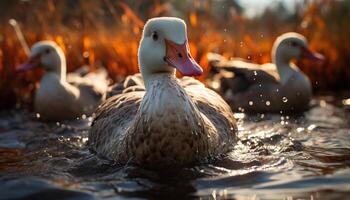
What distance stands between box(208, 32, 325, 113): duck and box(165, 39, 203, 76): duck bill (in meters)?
4.50

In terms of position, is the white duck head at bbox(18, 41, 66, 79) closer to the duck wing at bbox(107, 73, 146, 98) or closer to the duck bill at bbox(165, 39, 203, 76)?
the duck wing at bbox(107, 73, 146, 98)

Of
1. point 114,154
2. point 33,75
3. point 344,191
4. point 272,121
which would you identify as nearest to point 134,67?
point 33,75

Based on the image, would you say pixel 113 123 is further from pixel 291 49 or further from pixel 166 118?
pixel 291 49

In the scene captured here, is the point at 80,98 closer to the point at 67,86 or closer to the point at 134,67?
the point at 67,86

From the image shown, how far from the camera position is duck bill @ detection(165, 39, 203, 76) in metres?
4.58

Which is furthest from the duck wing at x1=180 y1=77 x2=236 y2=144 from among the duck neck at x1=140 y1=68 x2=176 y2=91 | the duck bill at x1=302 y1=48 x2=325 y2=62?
the duck bill at x1=302 y1=48 x2=325 y2=62

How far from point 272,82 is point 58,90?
11.0ft

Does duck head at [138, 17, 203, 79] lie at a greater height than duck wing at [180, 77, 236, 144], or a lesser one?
greater

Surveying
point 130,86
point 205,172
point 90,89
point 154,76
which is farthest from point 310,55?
point 205,172

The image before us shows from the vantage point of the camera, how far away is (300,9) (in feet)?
36.6

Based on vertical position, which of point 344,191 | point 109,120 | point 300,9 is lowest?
point 344,191

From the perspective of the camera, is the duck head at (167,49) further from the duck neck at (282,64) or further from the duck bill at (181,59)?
the duck neck at (282,64)

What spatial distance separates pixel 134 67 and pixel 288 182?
5.58 metres

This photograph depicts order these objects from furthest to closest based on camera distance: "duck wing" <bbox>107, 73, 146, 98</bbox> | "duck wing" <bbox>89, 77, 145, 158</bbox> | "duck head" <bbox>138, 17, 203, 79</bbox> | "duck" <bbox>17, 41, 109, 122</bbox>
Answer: "duck" <bbox>17, 41, 109, 122</bbox>, "duck wing" <bbox>107, 73, 146, 98</bbox>, "duck wing" <bbox>89, 77, 145, 158</bbox>, "duck head" <bbox>138, 17, 203, 79</bbox>
